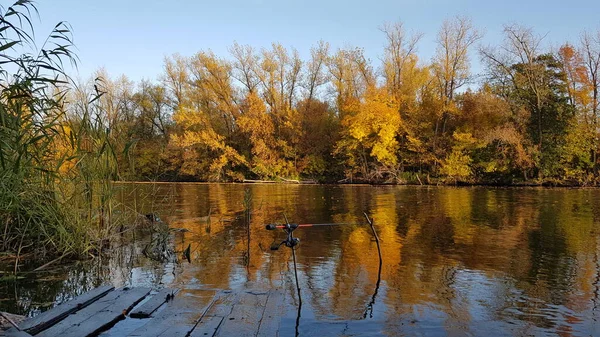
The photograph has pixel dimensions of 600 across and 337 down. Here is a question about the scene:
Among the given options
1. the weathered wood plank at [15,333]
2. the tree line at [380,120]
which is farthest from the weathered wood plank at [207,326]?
the tree line at [380,120]

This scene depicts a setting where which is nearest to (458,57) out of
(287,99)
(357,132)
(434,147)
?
(434,147)

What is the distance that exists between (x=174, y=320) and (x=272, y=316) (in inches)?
39.8

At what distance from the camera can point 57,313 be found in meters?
4.46

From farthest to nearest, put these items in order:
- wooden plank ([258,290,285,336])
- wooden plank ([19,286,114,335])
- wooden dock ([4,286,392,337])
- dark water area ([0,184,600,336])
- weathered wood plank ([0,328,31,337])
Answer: dark water area ([0,184,600,336]) → wooden plank ([258,290,285,336]) → wooden dock ([4,286,392,337]) → wooden plank ([19,286,114,335]) → weathered wood plank ([0,328,31,337])

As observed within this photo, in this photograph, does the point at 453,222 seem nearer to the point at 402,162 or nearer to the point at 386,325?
the point at 386,325

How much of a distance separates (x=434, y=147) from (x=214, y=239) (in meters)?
30.3

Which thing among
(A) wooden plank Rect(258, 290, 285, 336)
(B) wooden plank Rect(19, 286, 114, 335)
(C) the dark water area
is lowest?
(C) the dark water area

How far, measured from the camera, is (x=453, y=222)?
48.0 ft

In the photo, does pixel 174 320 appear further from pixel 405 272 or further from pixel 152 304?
pixel 405 272

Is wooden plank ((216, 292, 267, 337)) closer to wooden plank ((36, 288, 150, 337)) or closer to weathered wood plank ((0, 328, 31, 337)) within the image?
wooden plank ((36, 288, 150, 337))

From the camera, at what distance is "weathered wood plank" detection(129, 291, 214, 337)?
417 cm

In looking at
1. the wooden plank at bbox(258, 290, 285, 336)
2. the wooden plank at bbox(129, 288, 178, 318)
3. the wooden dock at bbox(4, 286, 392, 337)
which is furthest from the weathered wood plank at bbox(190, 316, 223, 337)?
the wooden plank at bbox(129, 288, 178, 318)

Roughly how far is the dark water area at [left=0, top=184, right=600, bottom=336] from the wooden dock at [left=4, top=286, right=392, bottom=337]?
65cm

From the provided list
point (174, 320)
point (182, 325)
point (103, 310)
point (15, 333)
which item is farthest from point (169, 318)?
point (15, 333)
